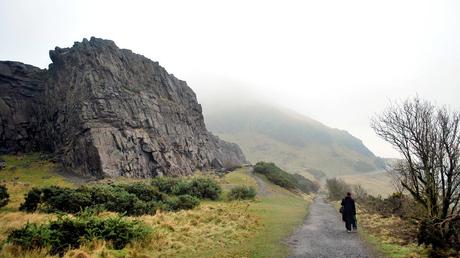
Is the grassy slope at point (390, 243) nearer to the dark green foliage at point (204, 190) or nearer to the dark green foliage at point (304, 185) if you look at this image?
the dark green foliage at point (204, 190)

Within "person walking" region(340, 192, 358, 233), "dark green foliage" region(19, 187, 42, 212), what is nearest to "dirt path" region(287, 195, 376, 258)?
"person walking" region(340, 192, 358, 233)

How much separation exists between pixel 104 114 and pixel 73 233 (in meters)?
78.4

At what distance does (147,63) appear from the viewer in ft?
387

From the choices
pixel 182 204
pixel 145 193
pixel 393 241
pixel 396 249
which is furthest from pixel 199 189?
pixel 396 249

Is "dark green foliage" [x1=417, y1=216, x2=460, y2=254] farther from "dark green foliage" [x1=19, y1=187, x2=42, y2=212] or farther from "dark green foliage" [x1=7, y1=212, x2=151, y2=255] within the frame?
"dark green foliage" [x1=19, y1=187, x2=42, y2=212]

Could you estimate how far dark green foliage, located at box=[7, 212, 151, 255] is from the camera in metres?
15.1

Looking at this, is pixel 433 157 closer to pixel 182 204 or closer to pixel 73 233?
pixel 73 233

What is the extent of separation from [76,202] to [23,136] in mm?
85558

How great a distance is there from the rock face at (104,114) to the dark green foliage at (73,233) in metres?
65.2

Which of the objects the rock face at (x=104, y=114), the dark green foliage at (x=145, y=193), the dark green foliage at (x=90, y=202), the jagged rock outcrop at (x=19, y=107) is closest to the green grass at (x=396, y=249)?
the dark green foliage at (x=90, y=202)

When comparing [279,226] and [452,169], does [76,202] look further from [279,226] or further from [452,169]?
[452,169]

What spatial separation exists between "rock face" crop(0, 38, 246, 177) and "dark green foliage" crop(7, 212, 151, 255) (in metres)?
65.2

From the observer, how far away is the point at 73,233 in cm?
1653

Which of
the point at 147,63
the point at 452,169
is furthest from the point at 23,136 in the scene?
the point at 452,169
